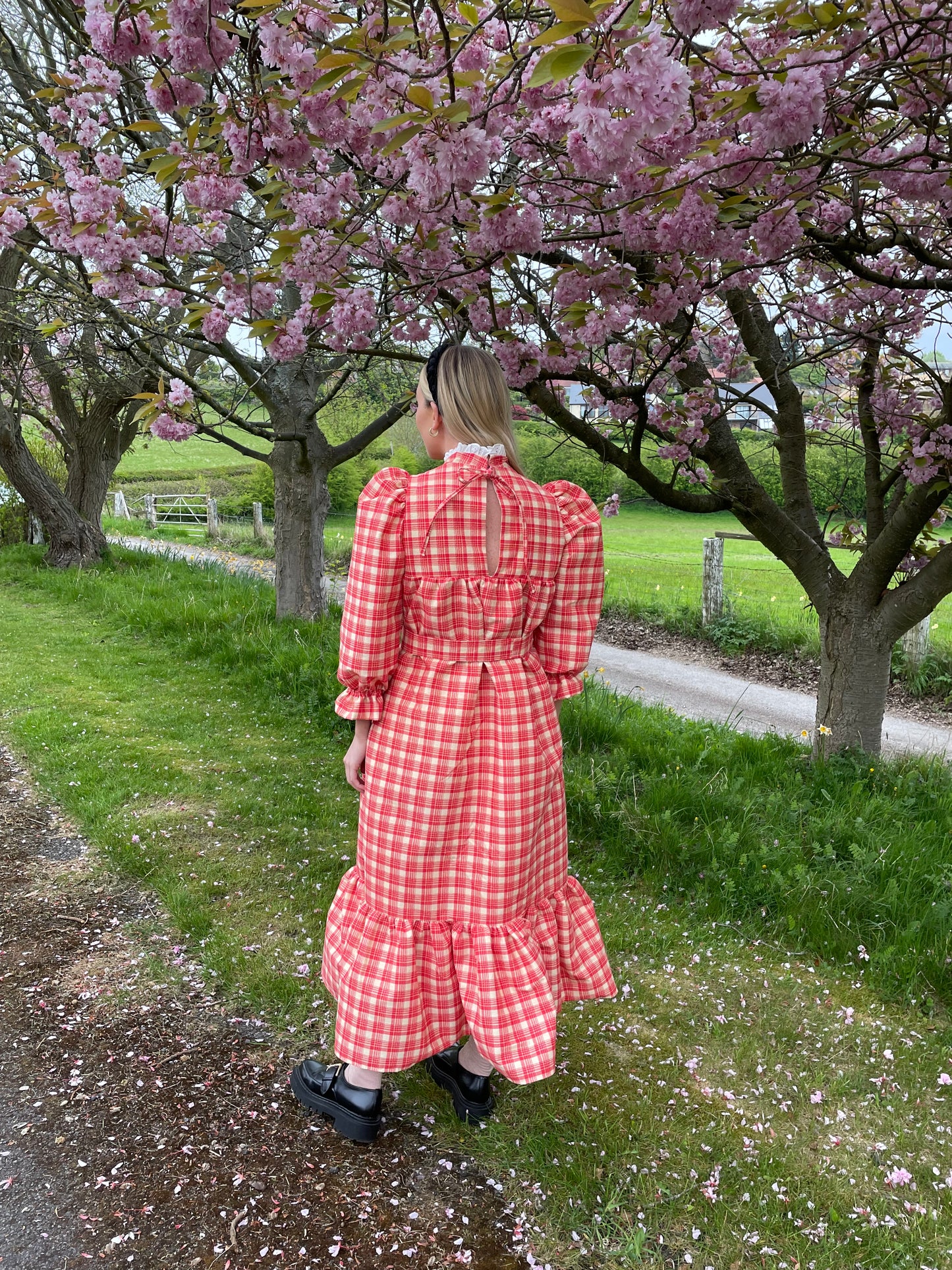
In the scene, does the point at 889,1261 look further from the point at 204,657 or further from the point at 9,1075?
the point at 204,657

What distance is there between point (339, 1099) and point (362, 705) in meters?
1.00

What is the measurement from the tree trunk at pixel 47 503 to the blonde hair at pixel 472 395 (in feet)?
31.7

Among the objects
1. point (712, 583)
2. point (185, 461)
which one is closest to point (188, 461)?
point (185, 461)

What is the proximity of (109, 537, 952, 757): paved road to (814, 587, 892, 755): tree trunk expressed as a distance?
1.09 metres

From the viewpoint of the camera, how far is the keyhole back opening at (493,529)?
1946mm

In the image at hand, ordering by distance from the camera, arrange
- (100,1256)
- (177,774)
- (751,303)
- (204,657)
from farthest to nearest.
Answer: (204,657), (177,774), (751,303), (100,1256)

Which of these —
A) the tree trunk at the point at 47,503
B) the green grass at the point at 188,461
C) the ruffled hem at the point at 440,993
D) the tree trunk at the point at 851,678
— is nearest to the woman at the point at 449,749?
the ruffled hem at the point at 440,993

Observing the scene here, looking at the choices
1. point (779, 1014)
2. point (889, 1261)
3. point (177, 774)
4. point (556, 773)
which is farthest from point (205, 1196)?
point (177, 774)

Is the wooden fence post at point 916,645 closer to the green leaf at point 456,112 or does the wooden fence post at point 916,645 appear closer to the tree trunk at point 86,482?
the green leaf at point 456,112

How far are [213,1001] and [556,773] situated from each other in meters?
1.42

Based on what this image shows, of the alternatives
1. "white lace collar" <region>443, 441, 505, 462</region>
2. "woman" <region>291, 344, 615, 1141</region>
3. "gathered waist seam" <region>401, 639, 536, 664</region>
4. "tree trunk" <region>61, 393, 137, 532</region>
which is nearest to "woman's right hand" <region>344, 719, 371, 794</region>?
"woman" <region>291, 344, 615, 1141</region>

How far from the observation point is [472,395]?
1.92 meters

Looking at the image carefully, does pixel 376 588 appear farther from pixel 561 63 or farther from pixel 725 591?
pixel 725 591

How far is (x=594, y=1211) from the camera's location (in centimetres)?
189
